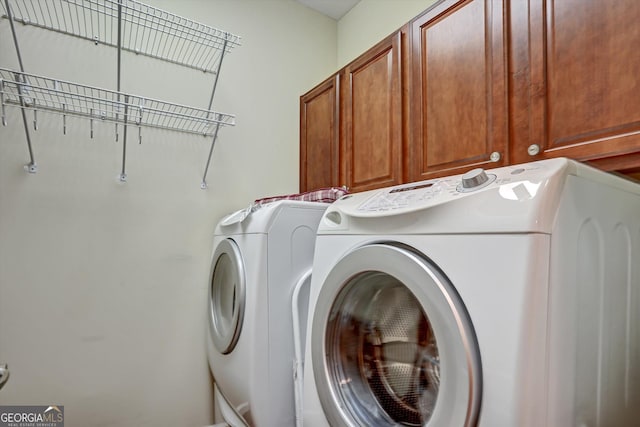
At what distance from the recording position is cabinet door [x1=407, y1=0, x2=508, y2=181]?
118 centimetres

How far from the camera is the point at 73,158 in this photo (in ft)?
5.45

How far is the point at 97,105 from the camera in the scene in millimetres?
1715

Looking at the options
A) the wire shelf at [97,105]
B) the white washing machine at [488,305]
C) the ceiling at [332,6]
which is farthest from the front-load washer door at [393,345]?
the ceiling at [332,6]

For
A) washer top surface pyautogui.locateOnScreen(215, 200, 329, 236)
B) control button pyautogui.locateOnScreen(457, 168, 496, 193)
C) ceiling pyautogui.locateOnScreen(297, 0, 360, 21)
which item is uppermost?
ceiling pyautogui.locateOnScreen(297, 0, 360, 21)

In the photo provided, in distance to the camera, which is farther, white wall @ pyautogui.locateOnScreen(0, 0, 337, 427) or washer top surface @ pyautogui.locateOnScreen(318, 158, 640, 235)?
white wall @ pyautogui.locateOnScreen(0, 0, 337, 427)

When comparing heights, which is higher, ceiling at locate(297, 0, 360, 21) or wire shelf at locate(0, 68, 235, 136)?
ceiling at locate(297, 0, 360, 21)

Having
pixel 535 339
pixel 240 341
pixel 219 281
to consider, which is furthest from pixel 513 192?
pixel 219 281

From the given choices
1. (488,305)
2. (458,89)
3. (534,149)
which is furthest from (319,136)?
(488,305)

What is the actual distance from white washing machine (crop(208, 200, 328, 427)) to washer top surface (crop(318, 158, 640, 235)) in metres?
0.47

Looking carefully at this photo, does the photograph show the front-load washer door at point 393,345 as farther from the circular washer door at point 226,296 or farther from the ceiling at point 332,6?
the ceiling at point 332,6

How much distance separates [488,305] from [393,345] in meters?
0.38

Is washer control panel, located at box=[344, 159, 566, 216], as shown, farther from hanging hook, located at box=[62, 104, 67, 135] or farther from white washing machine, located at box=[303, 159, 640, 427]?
hanging hook, located at box=[62, 104, 67, 135]

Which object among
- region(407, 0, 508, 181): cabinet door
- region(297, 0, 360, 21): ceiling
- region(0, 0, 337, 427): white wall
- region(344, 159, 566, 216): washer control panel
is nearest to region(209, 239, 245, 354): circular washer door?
region(0, 0, 337, 427): white wall

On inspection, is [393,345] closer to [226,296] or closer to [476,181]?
[476,181]
